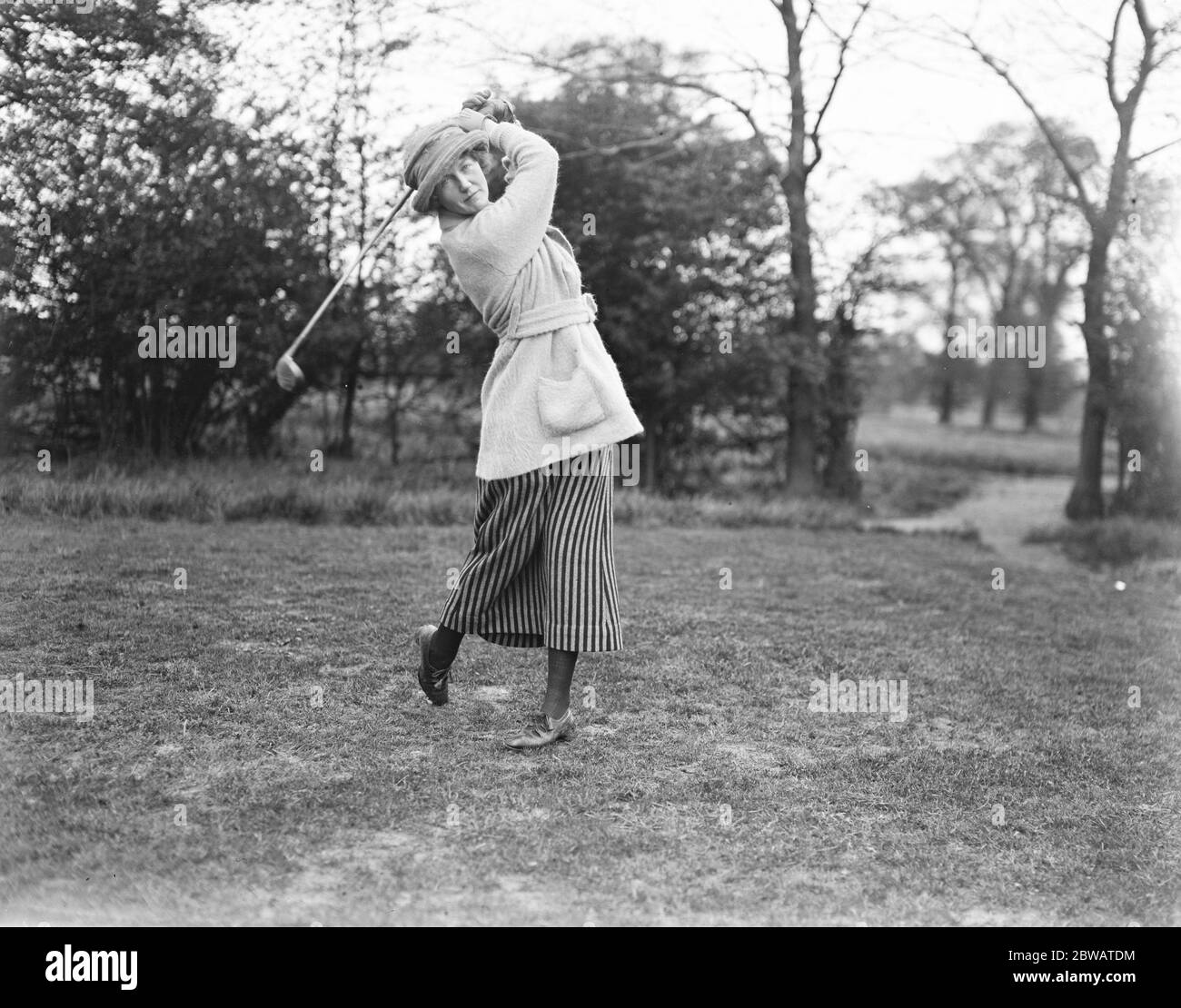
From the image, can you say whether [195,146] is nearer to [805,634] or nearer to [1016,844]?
[805,634]

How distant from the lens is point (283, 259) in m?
10.5

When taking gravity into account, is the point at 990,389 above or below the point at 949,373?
below

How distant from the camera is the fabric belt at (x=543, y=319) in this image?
13.8 feet

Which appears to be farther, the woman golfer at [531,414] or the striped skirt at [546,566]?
the striped skirt at [546,566]

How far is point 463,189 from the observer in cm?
414

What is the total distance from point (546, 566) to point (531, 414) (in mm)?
522
